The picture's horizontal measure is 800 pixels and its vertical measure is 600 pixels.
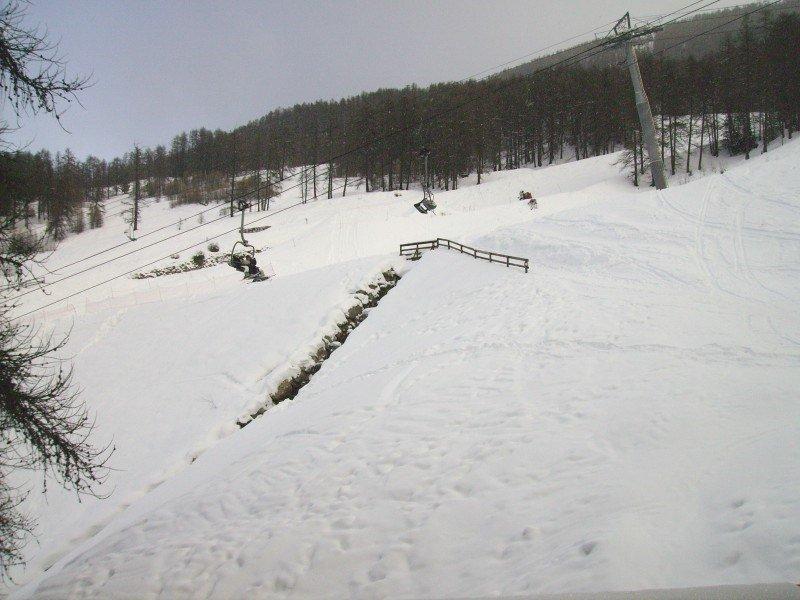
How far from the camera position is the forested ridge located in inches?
1631

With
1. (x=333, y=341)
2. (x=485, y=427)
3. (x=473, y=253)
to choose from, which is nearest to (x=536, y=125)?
(x=473, y=253)

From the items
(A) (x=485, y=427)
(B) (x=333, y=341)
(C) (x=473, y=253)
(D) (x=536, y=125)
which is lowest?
(B) (x=333, y=341)

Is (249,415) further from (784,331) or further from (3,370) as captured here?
(784,331)

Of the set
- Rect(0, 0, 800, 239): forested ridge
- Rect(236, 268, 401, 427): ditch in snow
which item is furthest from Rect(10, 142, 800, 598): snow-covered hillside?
Rect(0, 0, 800, 239): forested ridge

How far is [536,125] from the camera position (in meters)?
64.0

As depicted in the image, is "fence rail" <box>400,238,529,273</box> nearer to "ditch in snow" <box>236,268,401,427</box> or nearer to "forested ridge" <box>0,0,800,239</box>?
"ditch in snow" <box>236,268,401,427</box>

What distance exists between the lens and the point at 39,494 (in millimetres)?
13172

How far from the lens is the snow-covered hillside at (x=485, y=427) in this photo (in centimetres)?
450

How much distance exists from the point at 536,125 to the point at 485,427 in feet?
222

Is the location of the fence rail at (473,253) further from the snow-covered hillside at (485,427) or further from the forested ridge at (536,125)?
the forested ridge at (536,125)

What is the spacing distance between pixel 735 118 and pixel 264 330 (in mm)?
54629

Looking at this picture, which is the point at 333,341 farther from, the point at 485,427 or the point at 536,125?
the point at 536,125

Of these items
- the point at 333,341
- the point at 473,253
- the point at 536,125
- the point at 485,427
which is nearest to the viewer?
the point at 485,427

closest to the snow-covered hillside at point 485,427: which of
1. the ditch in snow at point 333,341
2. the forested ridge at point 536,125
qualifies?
the ditch in snow at point 333,341
